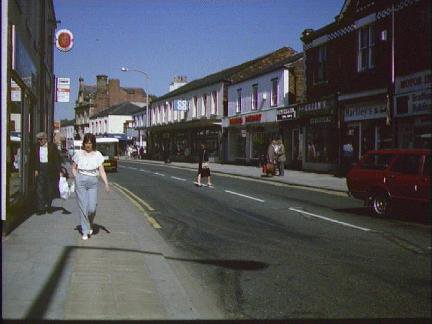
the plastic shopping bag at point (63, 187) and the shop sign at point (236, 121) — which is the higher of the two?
the shop sign at point (236, 121)

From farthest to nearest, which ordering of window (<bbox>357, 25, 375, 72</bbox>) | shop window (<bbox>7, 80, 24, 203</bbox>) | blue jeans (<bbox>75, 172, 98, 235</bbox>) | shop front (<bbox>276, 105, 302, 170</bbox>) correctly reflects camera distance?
shop front (<bbox>276, 105, 302, 170</bbox>) → window (<bbox>357, 25, 375, 72</bbox>) → shop window (<bbox>7, 80, 24, 203</bbox>) → blue jeans (<bbox>75, 172, 98, 235</bbox>)

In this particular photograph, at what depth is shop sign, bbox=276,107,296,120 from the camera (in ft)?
105

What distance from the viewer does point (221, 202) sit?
15.0m

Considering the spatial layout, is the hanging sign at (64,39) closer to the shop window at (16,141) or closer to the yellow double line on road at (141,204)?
the yellow double line on road at (141,204)

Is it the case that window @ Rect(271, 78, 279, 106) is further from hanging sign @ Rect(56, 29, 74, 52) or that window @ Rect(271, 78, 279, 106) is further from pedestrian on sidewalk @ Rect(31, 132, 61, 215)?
pedestrian on sidewalk @ Rect(31, 132, 61, 215)

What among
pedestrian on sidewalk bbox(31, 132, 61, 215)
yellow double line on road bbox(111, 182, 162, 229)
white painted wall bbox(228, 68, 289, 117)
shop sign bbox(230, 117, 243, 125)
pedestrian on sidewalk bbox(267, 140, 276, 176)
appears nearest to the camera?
yellow double line on road bbox(111, 182, 162, 229)

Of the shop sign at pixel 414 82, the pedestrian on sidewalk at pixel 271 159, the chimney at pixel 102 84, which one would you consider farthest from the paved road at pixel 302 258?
the chimney at pixel 102 84

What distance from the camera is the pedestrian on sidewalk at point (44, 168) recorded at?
11445 mm

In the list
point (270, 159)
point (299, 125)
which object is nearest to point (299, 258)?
point (270, 159)

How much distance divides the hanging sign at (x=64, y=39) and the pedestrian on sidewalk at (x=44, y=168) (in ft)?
30.1

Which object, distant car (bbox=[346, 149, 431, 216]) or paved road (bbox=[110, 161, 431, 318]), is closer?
paved road (bbox=[110, 161, 431, 318])

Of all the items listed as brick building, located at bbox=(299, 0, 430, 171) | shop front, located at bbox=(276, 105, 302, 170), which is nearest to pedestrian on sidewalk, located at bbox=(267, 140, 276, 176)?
brick building, located at bbox=(299, 0, 430, 171)

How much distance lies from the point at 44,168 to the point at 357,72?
18.4m

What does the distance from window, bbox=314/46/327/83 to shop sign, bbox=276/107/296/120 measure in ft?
8.86
